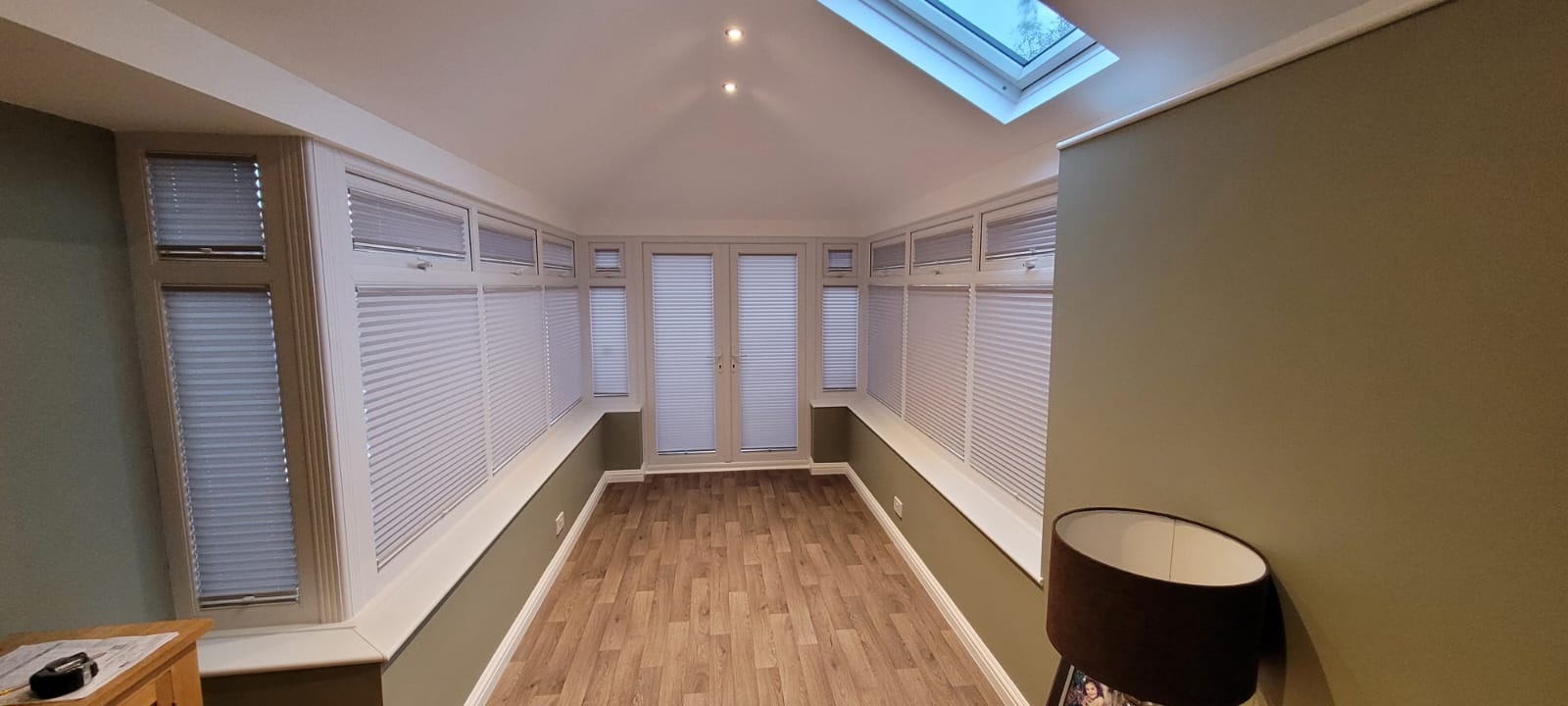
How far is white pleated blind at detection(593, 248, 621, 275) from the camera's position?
15.4ft

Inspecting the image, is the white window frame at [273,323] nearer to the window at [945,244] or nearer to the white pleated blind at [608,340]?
the window at [945,244]

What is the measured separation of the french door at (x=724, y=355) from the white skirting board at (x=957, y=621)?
1.41 m

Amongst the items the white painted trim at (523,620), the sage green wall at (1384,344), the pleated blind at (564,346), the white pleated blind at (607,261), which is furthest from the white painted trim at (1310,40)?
the white pleated blind at (607,261)

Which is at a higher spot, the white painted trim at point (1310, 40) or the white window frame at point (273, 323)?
the white painted trim at point (1310, 40)

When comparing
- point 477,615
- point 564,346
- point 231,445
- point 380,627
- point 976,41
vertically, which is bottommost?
point 477,615

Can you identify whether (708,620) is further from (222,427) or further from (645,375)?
(645,375)

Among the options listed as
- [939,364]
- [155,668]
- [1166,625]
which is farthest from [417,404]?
[939,364]

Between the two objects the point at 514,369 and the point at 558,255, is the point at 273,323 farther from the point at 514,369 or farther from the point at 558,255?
the point at 558,255

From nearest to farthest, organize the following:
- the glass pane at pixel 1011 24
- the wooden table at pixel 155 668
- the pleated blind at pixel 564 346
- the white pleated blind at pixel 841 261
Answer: the wooden table at pixel 155 668 → the glass pane at pixel 1011 24 → the pleated blind at pixel 564 346 → the white pleated blind at pixel 841 261

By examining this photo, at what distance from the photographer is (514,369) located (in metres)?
3.12

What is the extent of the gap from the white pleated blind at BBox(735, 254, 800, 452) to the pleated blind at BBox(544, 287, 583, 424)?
4.22 ft

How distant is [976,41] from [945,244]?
4.24 ft

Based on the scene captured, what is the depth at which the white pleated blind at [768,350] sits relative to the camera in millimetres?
4852

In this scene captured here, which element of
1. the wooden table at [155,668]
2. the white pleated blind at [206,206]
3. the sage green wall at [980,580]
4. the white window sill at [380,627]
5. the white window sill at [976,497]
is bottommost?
the sage green wall at [980,580]
